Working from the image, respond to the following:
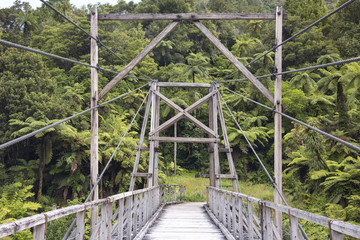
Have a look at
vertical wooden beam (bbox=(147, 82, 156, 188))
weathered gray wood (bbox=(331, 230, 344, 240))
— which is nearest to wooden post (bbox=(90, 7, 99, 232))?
vertical wooden beam (bbox=(147, 82, 156, 188))

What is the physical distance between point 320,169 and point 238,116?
41.3 feet

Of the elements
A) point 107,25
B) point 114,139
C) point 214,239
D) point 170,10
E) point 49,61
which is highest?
point 170,10

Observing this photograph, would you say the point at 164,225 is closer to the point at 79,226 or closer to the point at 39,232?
the point at 79,226

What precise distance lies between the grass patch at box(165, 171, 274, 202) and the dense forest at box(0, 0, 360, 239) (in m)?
1.26

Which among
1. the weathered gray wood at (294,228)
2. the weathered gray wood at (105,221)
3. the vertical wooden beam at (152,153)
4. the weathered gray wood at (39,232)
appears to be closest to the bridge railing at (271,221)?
the weathered gray wood at (294,228)

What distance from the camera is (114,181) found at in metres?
17.8

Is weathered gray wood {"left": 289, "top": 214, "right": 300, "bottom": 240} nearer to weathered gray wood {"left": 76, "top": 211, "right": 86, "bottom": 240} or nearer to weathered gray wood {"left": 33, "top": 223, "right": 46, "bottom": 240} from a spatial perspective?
weathered gray wood {"left": 76, "top": 211, "right": 86, "bottom": 240}

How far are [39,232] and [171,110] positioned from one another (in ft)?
78.8

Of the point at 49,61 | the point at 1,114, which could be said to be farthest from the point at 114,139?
the point at 49,61

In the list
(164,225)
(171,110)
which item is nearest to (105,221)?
(164,225)

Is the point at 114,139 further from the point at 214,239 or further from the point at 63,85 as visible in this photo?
the point at 214,239

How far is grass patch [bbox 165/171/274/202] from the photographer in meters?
20.8

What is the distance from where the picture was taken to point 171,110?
2652cm

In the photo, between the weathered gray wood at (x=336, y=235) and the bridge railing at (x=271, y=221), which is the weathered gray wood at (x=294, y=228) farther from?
the weathered gray wood at (x=336, y=235)
